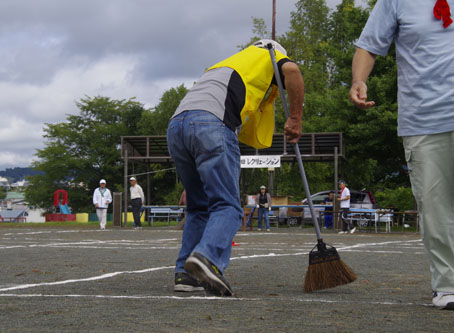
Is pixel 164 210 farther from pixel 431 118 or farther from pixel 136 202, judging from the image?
pixel 431 118

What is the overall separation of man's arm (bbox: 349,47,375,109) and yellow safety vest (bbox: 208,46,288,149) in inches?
28.1

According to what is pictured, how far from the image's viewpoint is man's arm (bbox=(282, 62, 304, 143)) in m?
5.18

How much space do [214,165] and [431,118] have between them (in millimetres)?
1373

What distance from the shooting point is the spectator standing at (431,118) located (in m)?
4.40

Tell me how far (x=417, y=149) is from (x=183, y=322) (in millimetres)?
1833

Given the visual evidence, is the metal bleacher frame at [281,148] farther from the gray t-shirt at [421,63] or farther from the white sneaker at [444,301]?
the white sneaker at [444,301]

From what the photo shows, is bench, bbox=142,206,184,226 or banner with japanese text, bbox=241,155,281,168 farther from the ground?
banner with japanese text, bbox=241,155,281,168

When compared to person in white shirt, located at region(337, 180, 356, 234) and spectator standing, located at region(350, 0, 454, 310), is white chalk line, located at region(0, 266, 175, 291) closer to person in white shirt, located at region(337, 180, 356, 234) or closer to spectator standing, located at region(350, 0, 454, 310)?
spectator standing, located at region(350, 0, 454, 310)

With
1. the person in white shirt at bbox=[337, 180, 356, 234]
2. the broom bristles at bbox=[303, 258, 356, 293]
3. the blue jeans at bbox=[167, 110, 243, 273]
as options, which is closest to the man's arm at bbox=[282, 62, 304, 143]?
the blue jeans at bbox=[167, 110, 243, 273]

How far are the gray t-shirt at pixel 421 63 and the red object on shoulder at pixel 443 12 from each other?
32 millimetres

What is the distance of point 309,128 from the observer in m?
37.8

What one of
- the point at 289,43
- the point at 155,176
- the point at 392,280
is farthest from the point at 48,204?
the point at 392,280

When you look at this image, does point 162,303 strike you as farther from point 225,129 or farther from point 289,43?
point 289,43

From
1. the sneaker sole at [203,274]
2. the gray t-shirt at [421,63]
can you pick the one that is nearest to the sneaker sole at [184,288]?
the sneaker sole at [203,274]
